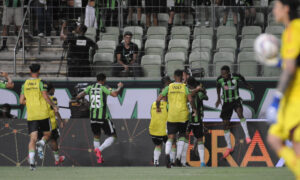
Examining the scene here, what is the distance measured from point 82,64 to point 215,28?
3.84 metres

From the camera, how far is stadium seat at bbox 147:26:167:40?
1809 centimetres

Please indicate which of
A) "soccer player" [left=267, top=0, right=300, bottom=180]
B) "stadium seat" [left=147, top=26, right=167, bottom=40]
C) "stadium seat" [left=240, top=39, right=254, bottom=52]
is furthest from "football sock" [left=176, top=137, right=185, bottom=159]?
"soccer player" [left=267, top=0, right=300, bottom=180]

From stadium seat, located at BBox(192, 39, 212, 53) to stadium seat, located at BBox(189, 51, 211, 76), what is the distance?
167mm

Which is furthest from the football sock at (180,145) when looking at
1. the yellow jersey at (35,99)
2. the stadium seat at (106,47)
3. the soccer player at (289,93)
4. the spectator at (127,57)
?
the soccer player at (289,93)

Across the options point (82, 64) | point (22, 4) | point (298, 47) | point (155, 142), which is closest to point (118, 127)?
point (155, 142)

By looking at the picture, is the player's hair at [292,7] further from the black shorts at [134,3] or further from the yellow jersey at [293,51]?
the black shorts at [134,3]

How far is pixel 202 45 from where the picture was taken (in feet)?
56.6

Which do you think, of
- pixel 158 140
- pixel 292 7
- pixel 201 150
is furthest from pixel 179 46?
pixel 292 7

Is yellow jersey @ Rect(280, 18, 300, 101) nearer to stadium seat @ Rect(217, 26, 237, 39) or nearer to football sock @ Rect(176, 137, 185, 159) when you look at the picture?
football sock @ Rect(176, 137, 185, 159)

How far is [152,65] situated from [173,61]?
1.93ft

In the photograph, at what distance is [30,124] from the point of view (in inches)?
520

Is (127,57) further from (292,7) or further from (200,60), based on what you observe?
(292,7)

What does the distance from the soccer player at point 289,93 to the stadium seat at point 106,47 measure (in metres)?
11.9

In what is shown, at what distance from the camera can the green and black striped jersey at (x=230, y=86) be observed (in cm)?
1558
